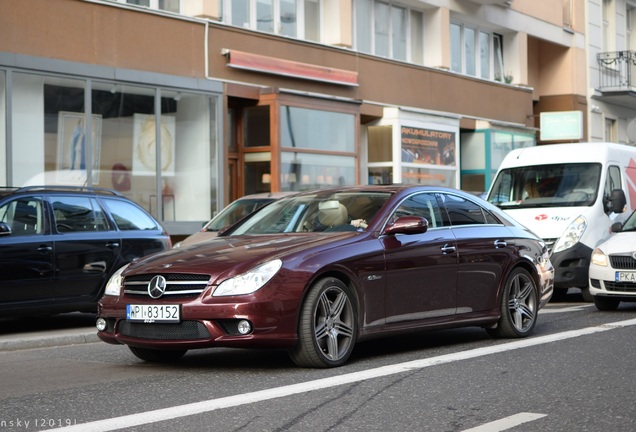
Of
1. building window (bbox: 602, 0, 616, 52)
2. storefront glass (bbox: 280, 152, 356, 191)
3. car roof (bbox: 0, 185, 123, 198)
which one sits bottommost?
car roof (bbox: 0, 185, 123, 198)

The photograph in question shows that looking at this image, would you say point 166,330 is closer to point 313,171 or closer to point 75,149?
point 75,149

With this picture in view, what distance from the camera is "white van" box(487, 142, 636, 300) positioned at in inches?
615

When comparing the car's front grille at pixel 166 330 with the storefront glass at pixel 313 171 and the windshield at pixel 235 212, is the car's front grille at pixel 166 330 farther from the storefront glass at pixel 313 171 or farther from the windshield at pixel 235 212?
the storefront glass at pixel 313 171

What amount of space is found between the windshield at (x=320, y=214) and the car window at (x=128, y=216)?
3.62 metres

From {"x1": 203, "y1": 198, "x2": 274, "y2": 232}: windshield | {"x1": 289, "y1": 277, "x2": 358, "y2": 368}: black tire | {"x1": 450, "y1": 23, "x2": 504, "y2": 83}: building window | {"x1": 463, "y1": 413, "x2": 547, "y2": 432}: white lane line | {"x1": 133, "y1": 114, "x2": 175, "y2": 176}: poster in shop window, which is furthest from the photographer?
{"x1": 450, "y1": 23, "x2": 504, "y2": 83}: building window

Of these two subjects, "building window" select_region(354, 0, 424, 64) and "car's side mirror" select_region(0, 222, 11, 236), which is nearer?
"car's side mirror" select_region(0, 222, 11, 236)

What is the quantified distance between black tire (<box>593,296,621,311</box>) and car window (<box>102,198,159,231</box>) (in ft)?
18.8

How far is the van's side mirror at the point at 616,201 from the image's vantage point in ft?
53.7

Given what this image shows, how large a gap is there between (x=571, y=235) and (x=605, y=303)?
1.56 m

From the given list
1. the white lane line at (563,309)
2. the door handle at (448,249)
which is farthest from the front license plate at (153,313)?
the white lane line at (563,309)

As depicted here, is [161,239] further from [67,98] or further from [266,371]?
[67,98]

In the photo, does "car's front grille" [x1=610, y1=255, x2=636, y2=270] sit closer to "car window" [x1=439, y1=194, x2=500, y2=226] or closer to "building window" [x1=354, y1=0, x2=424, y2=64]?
"car window" [x1=439, y1=194, x2=500, y2=226]

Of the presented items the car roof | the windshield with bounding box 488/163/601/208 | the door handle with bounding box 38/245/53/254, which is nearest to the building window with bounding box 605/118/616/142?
the windshield with bounding box 488/163/601/208

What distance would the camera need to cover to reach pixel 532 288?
424 inches
